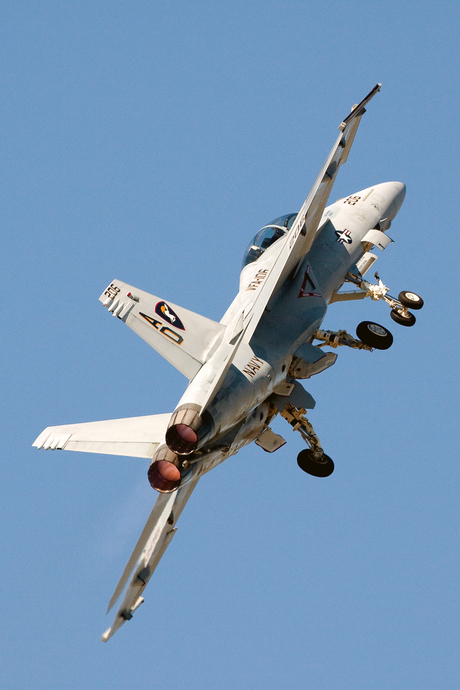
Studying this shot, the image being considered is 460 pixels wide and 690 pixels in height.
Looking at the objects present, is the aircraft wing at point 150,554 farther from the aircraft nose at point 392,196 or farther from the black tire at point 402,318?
the aircraft nose at point 392,196

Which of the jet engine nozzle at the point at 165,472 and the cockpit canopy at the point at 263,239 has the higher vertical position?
the cockpit canopy at the point at 263,239

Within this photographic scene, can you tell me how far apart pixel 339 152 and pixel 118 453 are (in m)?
6.93

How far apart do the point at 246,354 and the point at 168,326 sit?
1462 millimetres

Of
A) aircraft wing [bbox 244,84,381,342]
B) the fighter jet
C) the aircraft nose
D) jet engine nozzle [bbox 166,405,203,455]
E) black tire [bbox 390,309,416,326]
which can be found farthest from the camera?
the aircraft nose

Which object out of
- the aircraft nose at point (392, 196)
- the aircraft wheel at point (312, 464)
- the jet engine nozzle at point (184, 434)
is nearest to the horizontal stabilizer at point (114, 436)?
the jet engine nozzle at point (184, 434)

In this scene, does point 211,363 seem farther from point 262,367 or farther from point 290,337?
point 290,337

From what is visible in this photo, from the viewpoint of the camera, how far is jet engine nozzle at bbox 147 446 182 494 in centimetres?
1381

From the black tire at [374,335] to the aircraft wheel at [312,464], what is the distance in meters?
2.46

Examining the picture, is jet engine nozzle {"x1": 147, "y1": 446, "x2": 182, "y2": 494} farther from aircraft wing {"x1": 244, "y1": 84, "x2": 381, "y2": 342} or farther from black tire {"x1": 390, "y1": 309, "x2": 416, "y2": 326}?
black tire {"x1": 390, "y1": 309, "x2": 416, "y2": 326}

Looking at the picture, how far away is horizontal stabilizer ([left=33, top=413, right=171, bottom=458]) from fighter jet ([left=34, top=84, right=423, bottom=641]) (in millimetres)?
19

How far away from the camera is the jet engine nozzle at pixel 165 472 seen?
13.8 meters

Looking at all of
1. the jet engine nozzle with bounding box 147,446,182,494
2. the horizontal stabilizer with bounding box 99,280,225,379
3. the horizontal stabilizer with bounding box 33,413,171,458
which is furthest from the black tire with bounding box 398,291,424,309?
the jet engine nozzle with bounding box 147,446,182,494

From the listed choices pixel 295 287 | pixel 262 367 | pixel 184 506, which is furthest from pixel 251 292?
pixel 184 506

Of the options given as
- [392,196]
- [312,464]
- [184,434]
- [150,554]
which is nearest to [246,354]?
[184,434]
